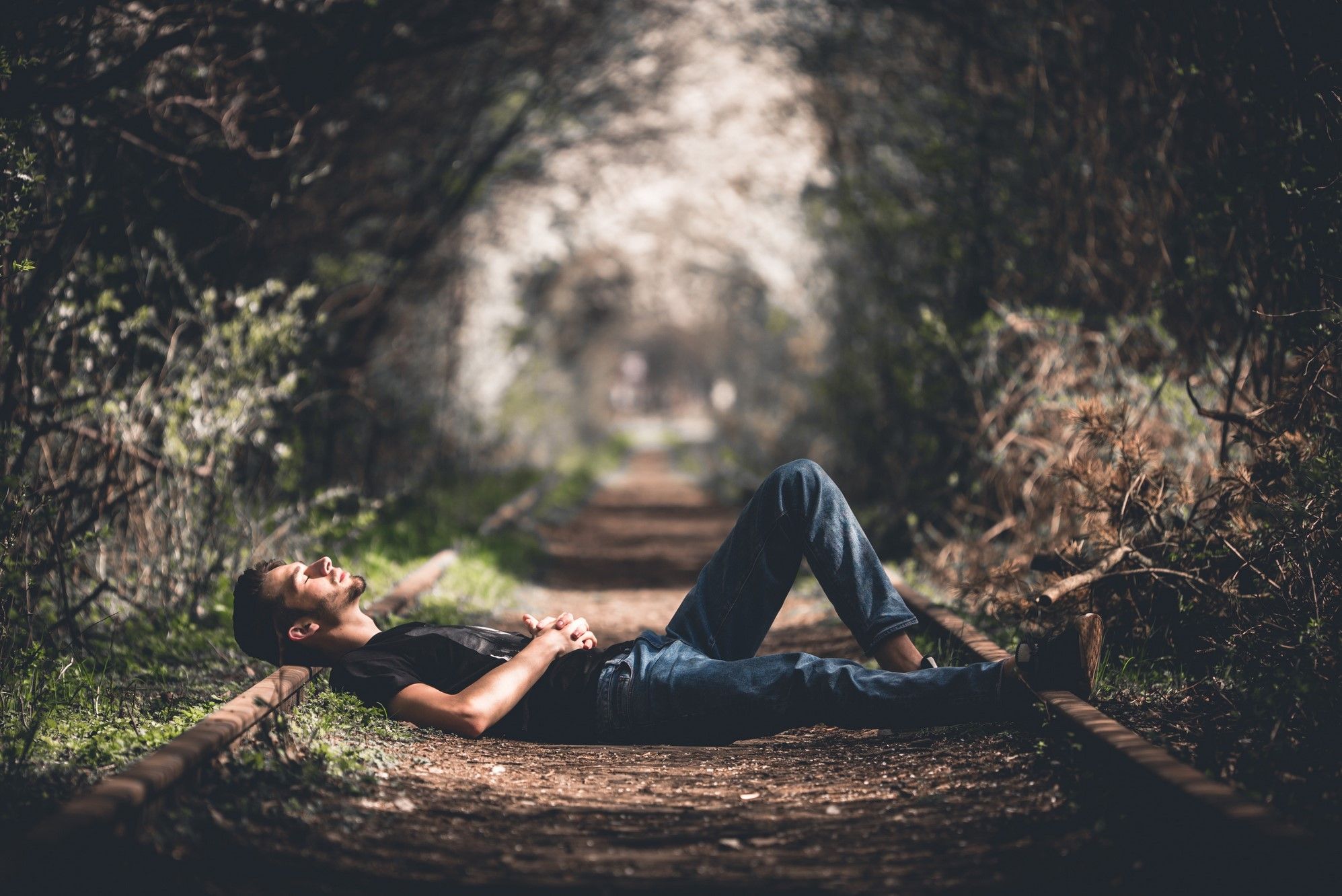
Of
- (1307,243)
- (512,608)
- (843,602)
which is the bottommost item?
(512,608)

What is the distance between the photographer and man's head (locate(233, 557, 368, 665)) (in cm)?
412

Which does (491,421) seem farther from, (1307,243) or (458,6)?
(1307,243)

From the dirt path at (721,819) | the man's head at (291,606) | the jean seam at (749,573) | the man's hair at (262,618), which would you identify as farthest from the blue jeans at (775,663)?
the man's hair at (262,618)

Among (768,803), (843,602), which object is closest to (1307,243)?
(843,602)

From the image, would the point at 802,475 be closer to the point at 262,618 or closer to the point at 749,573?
the point at 749,573

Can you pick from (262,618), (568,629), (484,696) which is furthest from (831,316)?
(484,696)

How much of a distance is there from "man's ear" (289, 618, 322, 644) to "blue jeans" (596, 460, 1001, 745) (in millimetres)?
1026

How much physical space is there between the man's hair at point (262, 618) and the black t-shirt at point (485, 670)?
0.28m

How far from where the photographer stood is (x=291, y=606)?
13.6ft

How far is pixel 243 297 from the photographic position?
22.4 feet

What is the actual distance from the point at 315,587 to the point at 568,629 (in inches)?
34.9

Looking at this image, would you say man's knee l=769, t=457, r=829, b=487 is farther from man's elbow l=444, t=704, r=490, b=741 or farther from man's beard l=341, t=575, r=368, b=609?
man's beard l=341, t=575, r=368, b=609

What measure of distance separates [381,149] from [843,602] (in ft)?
25.0

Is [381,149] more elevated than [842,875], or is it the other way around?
[381,149]
